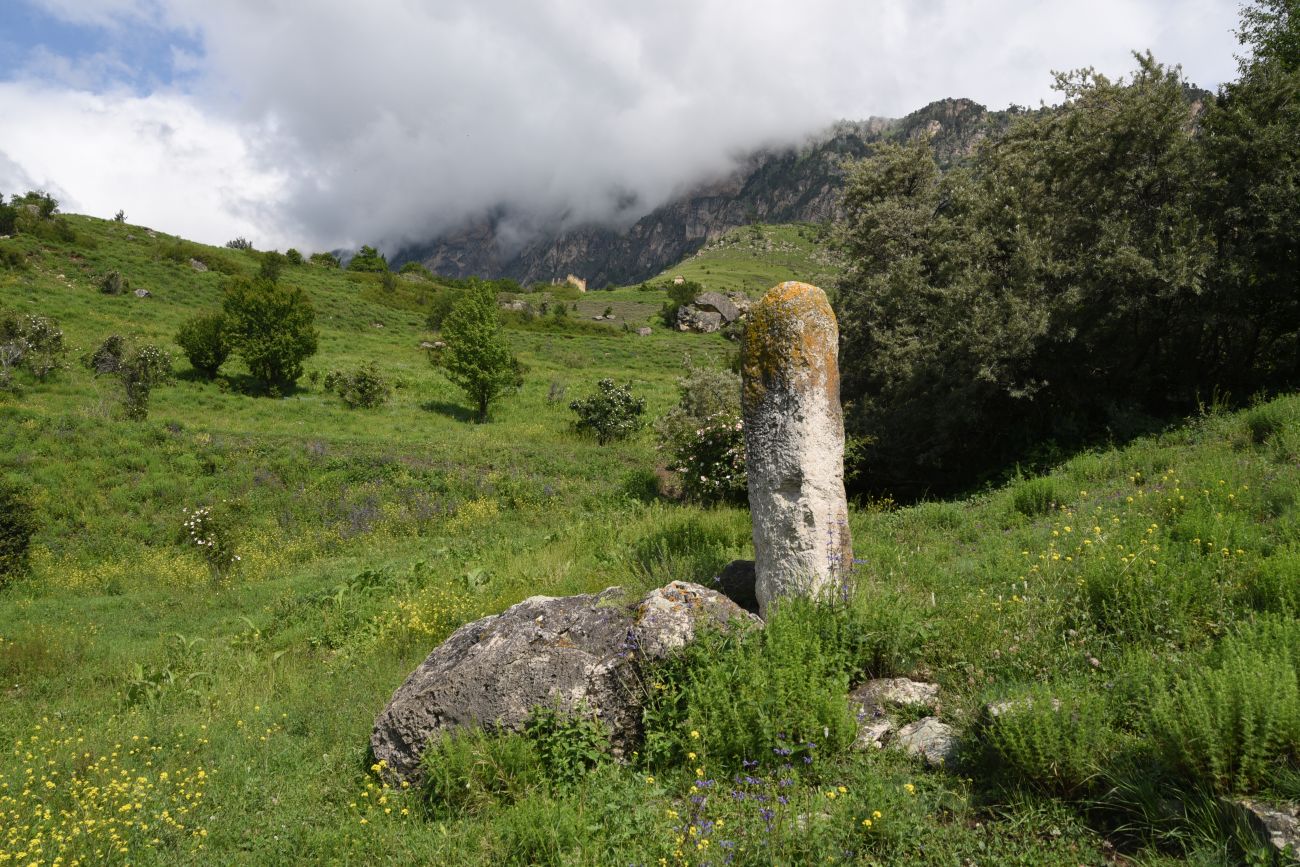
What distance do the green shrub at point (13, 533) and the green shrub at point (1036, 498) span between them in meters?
18.3

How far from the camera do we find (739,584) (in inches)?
263

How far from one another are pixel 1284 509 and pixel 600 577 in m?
6.85

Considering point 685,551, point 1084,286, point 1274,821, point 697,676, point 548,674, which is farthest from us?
point 1084,286

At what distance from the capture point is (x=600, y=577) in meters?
8.55

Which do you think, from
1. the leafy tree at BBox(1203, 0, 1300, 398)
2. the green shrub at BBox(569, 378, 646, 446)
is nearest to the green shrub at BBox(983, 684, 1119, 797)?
the leafy tree at BBox(1203, 0, 1300, 398)

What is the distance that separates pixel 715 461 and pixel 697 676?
33.9 ft

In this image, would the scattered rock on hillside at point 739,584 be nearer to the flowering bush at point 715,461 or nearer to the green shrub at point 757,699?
the green shrub at point 757,699

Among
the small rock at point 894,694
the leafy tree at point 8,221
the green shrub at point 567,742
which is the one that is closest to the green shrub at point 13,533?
the green shrub at point 567,742

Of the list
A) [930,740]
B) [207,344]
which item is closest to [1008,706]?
[930,740]

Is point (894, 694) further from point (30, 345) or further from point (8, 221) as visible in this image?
point (8, 221)

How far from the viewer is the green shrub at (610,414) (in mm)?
25719

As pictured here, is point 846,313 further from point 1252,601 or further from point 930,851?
point 930,851

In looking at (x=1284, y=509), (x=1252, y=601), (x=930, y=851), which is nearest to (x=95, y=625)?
(x=930, y=851)

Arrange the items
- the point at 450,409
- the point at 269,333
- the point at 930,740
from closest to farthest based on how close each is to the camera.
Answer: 1. the point at 930,740
2. the point at 269,333
3. the point at 450,409
